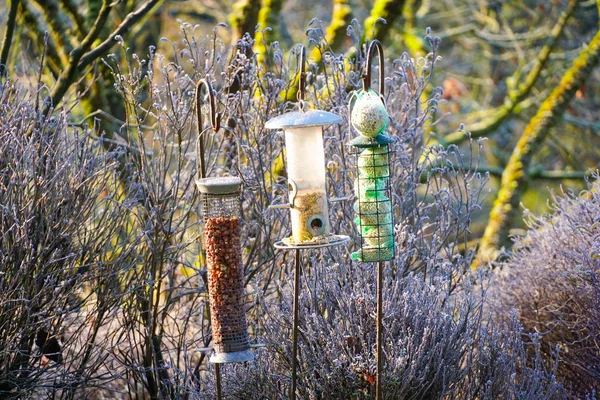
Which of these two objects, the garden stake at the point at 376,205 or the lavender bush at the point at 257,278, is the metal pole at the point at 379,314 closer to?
the garden stake at the point at 376,205

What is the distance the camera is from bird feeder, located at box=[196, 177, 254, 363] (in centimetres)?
318

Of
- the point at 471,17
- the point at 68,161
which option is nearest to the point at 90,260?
the point at 68,161

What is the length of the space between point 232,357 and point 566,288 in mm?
2477

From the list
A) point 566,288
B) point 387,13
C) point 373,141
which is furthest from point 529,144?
point 373,141

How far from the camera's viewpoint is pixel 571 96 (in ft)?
26.7

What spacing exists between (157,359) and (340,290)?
122 centimetres

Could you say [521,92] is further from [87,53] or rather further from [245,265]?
[87,53]

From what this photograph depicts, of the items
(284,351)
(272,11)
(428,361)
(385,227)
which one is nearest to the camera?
(385,227)

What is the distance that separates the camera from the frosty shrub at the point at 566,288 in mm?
4562

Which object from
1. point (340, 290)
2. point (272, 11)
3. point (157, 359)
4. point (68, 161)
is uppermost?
point (272, 11)

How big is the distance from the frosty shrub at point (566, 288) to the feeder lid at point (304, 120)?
207 cm

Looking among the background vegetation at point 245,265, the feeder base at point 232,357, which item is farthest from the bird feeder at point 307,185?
the background vegetation at point 245,265

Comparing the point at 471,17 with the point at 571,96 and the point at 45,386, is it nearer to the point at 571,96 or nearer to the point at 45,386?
the point at 571,96

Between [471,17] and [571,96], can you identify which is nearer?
[571,96]
